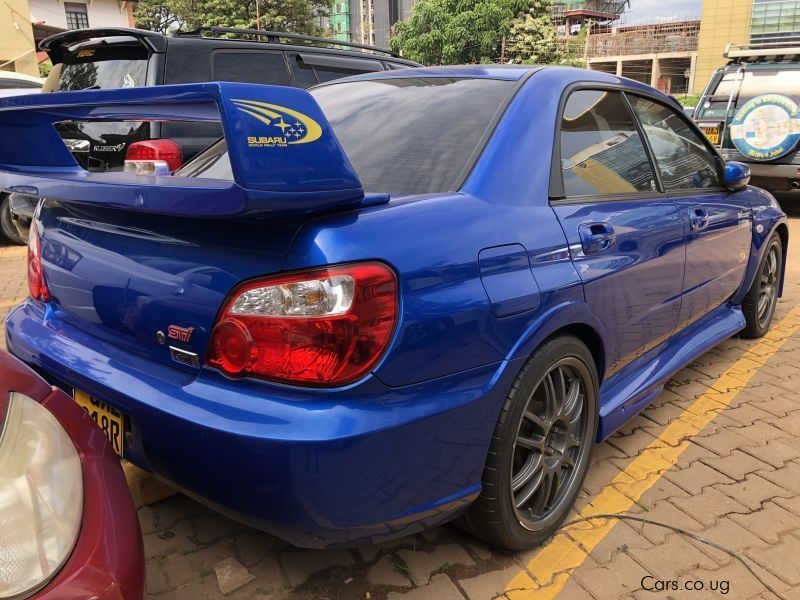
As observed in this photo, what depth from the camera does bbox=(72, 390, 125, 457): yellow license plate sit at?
1.87m

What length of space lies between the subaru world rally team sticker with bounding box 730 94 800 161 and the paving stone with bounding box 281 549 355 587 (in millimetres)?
8592

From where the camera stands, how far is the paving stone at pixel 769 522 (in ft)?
7.77

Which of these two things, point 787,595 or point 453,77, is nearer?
point 787,595

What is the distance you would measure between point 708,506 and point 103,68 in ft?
16.0

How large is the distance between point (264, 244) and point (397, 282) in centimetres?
34

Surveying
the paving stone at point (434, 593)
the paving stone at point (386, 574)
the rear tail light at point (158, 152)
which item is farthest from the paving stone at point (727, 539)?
the rear tail light at point (158, 152)

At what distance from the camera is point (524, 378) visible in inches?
78.4

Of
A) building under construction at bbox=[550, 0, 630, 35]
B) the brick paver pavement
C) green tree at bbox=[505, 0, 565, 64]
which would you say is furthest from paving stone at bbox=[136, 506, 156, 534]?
building under construction at bbox=[550, 0, 630, 35]

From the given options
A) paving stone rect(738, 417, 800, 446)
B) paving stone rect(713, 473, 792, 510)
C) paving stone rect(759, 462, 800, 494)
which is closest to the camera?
paving stone rect(713, 473, 792, 510)

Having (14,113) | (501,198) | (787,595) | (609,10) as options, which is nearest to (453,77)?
(501,198)

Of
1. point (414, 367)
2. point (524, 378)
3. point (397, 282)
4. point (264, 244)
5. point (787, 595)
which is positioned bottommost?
point (787, 595)

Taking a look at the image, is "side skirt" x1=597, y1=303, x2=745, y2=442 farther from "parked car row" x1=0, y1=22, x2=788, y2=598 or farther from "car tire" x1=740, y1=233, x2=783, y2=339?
"car tire" x1=740, y1=233, x2=783, y2=339

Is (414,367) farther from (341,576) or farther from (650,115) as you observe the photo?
(650,115)

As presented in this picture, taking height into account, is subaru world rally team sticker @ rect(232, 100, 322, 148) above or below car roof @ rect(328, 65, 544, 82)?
below
